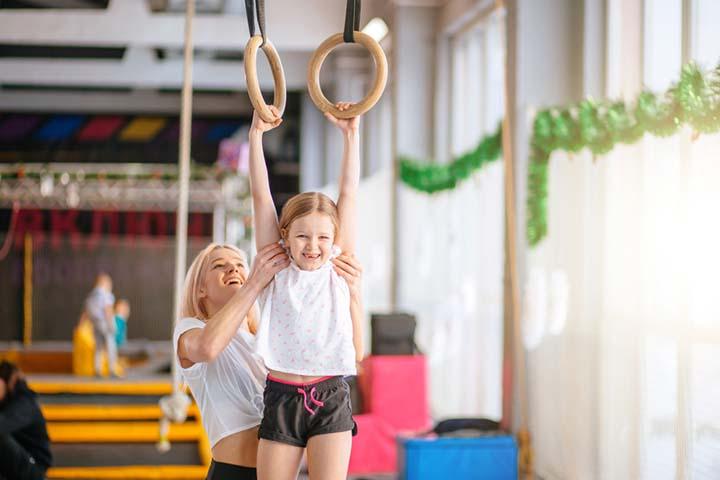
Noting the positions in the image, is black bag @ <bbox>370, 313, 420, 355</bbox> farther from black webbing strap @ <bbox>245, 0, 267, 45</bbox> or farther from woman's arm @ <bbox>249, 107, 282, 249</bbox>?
black webbing strap @ <bbox>245, 0, 267, 45</bbox>

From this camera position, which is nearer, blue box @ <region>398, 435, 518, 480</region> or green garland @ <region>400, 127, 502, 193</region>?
blue box @ <region>398, 435, 518, 480</region>

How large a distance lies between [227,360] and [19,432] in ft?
8.65

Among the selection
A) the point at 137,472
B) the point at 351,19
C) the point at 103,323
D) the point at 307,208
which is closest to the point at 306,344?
the point at 307,208

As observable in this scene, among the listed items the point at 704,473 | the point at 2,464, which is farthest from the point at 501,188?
the point at 2,464

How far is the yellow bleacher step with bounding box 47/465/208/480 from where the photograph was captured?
686 cm

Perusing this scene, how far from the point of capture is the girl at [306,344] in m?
2.08

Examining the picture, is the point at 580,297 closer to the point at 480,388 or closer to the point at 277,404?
the point at 480,388

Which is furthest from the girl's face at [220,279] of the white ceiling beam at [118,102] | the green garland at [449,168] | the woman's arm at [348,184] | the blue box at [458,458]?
the white ceiling beam at [118,102]

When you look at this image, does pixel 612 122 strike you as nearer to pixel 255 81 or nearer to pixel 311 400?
pixel 255 81

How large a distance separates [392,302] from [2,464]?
5.10 m

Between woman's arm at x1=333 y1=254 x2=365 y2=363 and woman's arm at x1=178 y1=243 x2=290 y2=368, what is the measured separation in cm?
12

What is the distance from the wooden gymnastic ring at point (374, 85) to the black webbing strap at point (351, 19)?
0.01 meters

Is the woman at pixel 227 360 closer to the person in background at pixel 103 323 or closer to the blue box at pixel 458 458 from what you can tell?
the blue box at pixel 458 458

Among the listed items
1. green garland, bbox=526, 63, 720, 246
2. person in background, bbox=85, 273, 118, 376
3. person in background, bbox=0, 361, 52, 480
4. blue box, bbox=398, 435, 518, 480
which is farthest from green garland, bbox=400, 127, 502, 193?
person in background, bbox=85, 273, 118, 376
